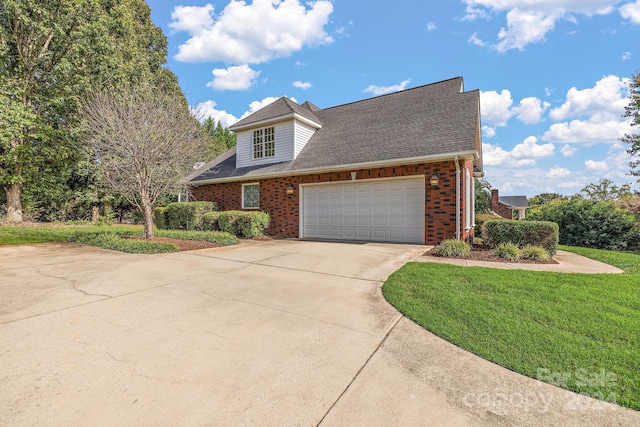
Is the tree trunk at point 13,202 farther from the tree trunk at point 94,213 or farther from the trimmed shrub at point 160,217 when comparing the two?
the trimmed shrub at point 160,217

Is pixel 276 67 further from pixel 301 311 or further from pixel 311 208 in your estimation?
pixel 301 311

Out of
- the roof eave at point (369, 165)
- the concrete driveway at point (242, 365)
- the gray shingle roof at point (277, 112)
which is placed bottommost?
the concrete driveway at point (242, 365)

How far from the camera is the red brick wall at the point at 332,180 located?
8.81 meters

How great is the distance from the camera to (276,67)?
618 inches

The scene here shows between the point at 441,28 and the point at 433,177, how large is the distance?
5100 millimetres

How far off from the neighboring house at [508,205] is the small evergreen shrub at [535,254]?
27051mm

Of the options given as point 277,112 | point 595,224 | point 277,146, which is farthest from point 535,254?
point 277,112

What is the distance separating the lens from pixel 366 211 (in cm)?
1048

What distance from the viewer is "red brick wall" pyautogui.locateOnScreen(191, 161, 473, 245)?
28.9ft

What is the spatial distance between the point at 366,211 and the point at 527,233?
4.71 metres

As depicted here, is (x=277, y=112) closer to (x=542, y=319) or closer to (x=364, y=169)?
(x=364, y=169)

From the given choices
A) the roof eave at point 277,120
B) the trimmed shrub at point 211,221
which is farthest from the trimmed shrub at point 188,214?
A: the roof eave at point 277,120

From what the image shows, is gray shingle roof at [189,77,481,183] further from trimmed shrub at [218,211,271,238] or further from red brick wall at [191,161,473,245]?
trimmed shrub at [218,211,271,238]

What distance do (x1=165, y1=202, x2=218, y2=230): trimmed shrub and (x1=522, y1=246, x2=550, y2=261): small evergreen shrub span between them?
11767 mm
